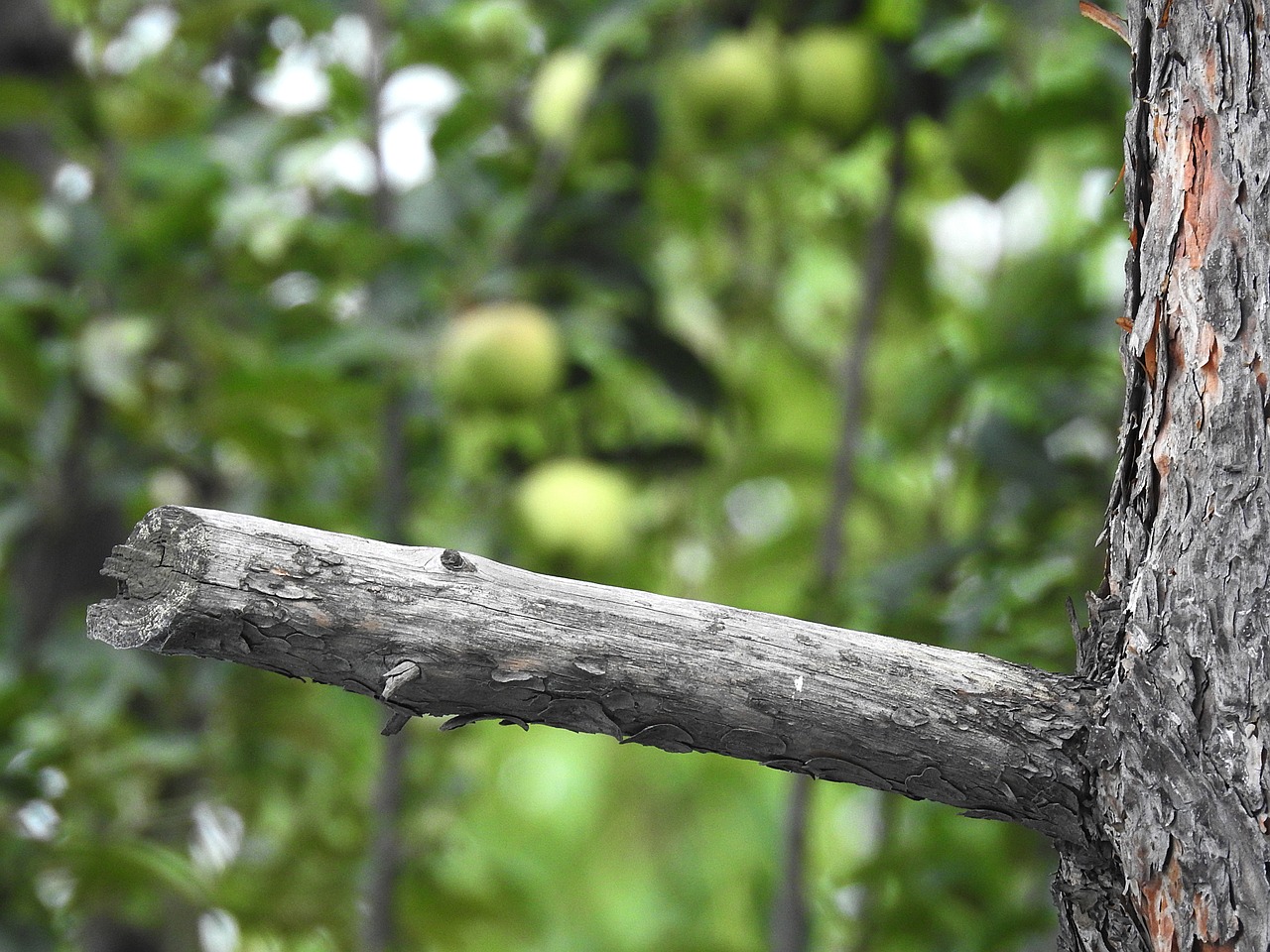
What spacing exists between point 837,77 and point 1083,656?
52cm

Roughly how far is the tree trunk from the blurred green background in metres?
0.32

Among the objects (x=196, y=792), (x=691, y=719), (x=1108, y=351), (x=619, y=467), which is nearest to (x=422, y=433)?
(x=619, y=467)

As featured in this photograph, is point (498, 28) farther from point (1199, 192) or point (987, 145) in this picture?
point (1199, 192)

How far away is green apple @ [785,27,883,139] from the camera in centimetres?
76

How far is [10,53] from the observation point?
974mm

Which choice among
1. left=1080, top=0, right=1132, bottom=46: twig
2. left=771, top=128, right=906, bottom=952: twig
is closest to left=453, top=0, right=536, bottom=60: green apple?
left=771, top=128, right=906, bottom=952: twig

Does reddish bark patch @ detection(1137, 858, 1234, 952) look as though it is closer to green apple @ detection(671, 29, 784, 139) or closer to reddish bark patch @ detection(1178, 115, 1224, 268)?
reddish bark patch @ detection(1178, 115, 1224, 268)

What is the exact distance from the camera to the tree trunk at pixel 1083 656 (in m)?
0.28

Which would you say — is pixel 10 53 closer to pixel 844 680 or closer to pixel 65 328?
pixel 65 328

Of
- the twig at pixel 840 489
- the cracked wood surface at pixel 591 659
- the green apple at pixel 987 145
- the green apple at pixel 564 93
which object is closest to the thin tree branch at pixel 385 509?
the green apple at pixel 564 93

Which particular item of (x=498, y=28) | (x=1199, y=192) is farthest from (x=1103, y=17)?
(x=498, y=28)

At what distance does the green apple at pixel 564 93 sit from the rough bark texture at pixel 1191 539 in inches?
20.5

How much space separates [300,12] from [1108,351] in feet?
1.90

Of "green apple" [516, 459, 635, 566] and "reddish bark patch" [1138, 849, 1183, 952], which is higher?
"green apple" [516, 459, 635, 566]
